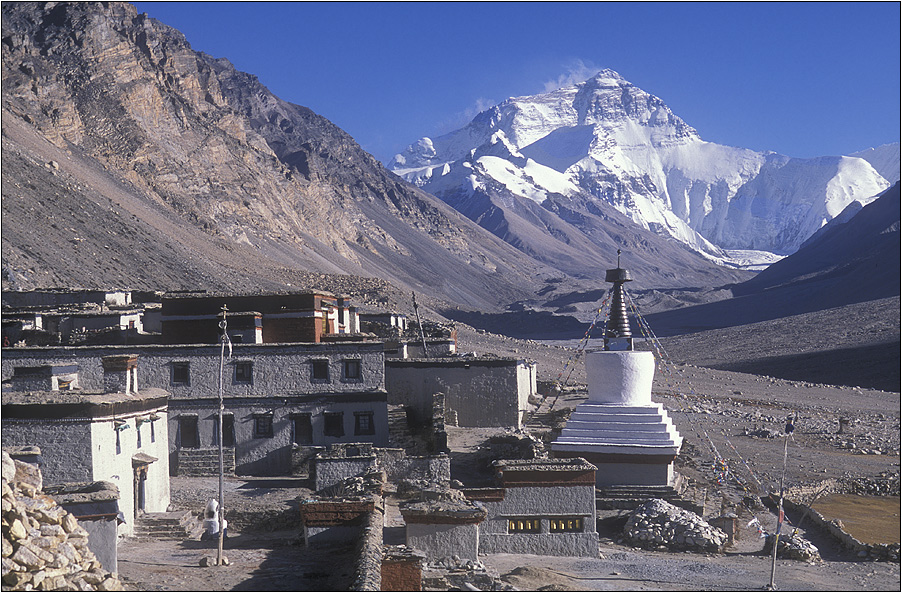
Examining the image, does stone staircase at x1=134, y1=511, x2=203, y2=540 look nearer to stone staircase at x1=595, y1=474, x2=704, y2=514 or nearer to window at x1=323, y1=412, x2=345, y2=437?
window at x1=323, y1=412, x2=345, y2=437

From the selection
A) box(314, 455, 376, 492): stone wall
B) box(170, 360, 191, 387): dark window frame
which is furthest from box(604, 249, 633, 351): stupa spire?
box(170, 360, 191, 387): dark window frame

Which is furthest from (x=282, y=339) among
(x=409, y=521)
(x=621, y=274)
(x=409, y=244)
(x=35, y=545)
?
(x=409, y=244)

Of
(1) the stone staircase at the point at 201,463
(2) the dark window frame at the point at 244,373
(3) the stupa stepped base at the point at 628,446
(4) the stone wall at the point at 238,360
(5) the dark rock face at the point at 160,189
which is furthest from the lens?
(5) the dark rock face at the point at 160,189

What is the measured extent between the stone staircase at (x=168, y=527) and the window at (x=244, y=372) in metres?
7.07

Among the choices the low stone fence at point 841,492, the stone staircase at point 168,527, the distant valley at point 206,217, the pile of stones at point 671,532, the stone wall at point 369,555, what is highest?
the distant valley at point 206,217

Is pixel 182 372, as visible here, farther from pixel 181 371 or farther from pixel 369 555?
pixel 369 555

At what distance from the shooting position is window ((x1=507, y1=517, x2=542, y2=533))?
55.7 ft

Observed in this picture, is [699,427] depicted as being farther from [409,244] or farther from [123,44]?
[409,244]

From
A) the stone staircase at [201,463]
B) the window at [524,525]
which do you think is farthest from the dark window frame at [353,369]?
the window at [524,525]

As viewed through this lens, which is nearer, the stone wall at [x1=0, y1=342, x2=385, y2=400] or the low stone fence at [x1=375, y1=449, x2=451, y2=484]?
the low stone fence at [x1=375, y1=449, x2=451, y2=484]

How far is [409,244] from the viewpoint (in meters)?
165

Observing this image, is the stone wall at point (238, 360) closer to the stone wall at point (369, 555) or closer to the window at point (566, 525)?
the window at point (566, 525)

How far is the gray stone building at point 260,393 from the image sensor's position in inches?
891

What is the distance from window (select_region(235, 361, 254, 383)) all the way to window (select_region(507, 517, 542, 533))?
29.9ft
